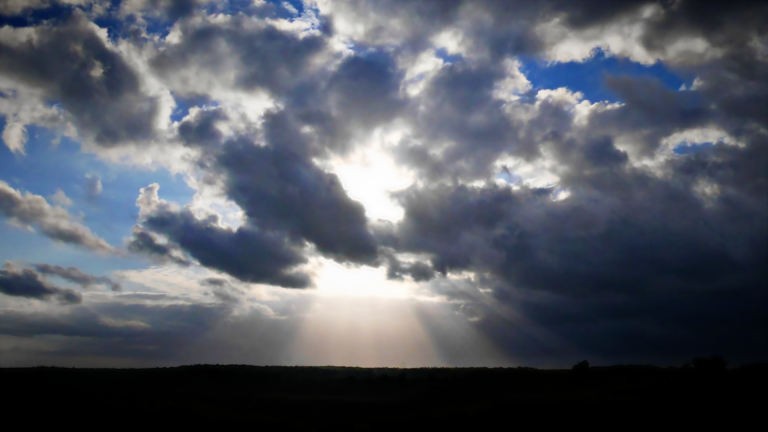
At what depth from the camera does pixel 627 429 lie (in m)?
38.3

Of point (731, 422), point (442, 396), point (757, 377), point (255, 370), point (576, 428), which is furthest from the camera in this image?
point (255, 370)

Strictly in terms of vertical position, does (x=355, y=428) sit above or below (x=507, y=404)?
below

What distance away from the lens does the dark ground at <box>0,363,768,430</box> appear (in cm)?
4050

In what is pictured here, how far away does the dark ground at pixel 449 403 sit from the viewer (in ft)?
133

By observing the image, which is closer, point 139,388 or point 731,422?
point 731,422

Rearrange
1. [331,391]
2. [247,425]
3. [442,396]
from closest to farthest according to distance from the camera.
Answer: [247,425]
[442,396]
[331,391]

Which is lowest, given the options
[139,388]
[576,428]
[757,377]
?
[139,388]

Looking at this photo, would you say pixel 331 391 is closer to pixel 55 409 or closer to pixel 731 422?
pixel 55 409

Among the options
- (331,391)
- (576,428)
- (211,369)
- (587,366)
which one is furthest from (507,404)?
(211,369)

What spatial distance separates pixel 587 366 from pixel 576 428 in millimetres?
43720

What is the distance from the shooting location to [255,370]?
344ft

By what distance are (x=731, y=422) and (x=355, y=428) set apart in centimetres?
3559

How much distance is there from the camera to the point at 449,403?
63062 millimetres

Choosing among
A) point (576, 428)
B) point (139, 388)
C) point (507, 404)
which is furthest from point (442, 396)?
point (139, 388)
